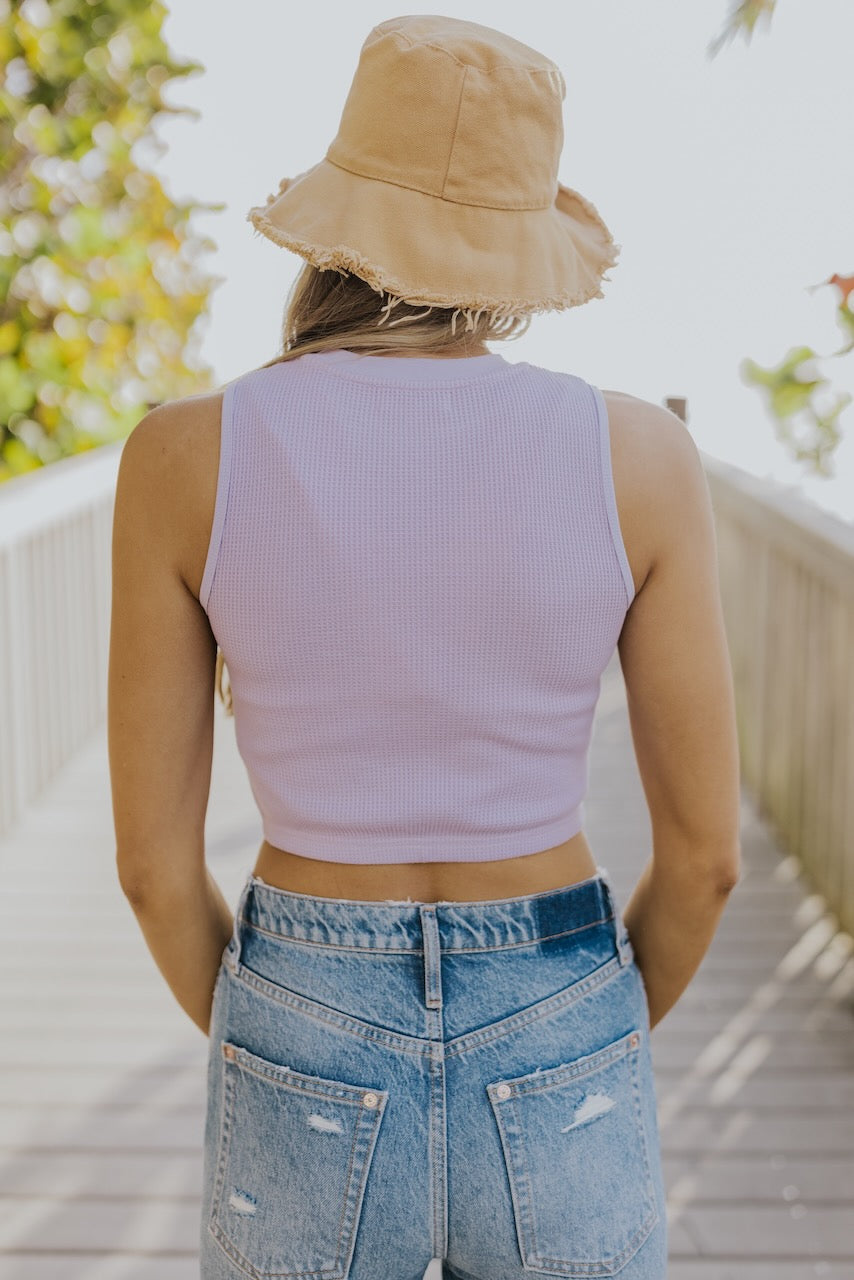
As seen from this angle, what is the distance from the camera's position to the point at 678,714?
45.1 inches

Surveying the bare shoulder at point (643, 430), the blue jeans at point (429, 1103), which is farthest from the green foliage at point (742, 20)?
the blue jeans at point (429, 1103)

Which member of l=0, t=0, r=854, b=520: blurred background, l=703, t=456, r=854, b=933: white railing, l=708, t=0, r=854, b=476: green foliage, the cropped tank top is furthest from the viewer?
l=0, t=0, r=854, b=520: blurred background

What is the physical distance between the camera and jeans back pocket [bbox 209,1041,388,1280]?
3.37ft

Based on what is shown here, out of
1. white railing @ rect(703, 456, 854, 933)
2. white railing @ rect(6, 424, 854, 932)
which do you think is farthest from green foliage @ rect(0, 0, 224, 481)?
white railing @ rect(703, 456, 854, 933)

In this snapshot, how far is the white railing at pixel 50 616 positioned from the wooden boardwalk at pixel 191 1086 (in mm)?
379

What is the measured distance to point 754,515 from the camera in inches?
171

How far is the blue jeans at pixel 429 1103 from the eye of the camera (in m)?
1.03

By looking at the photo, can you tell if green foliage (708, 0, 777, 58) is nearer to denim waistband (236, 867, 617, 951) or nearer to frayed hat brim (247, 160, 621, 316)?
frayed hat brim (247, 160, 621, 316)

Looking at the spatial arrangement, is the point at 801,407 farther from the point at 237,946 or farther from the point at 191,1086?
the point at 237,946

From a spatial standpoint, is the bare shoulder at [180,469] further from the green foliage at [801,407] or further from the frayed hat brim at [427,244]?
the green foliage at [801,407]

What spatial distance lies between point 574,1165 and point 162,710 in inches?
18.6

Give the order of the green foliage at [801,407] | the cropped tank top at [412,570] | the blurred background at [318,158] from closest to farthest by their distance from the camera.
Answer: the cropped tank top at [412,570] < the green foliage at [801,407] < the blurred background at [318,158]

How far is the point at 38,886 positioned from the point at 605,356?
7.98m

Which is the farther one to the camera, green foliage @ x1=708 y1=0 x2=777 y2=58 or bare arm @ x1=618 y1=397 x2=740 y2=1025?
green foliage @ x1=708 y1=0 x2=777 y2=58
